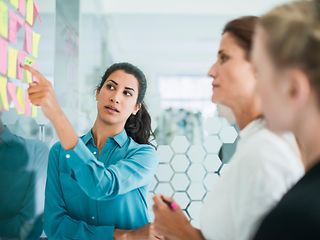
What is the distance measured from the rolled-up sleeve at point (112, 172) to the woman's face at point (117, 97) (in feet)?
0.46

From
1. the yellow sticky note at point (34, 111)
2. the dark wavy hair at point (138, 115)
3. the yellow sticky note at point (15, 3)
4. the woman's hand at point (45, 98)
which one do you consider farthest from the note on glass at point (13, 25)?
the dark wavy hair at point (138, 115)

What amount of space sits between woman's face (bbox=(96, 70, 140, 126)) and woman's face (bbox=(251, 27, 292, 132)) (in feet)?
2.68

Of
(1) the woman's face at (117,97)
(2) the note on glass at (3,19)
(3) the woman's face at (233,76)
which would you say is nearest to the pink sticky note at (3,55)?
(2) the note on glass at (3,19)

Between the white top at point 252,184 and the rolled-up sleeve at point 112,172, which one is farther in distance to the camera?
the rolled-up sleeve at point 112,172

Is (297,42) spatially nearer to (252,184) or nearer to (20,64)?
(252,184)

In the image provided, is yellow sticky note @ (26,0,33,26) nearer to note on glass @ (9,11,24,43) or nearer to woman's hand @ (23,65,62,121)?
note on glass @ (9,11,24,43)

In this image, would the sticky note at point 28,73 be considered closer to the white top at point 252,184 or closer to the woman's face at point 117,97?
the woman's face at point 117,97

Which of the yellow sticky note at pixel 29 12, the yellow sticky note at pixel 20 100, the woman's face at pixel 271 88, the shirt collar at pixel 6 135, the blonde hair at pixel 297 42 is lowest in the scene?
the shirt collar at pixel 6 135

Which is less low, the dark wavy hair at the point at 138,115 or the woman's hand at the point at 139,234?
the dark wavy hair at the point at 138,115

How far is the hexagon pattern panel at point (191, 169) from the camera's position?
2111 millimetres

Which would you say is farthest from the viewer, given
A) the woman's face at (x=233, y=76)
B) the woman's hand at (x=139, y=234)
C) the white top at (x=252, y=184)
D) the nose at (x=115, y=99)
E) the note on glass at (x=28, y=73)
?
the nose at (x=115, y=99)

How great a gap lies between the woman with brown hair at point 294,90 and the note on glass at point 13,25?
0.72 meters

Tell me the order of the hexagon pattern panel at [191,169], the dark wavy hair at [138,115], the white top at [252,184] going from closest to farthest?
Result: the white top at [252,184] < the dark wavy hair at [138,115] < the hexagon pattern panel at [191,169]

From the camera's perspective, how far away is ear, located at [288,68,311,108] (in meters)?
0.65
